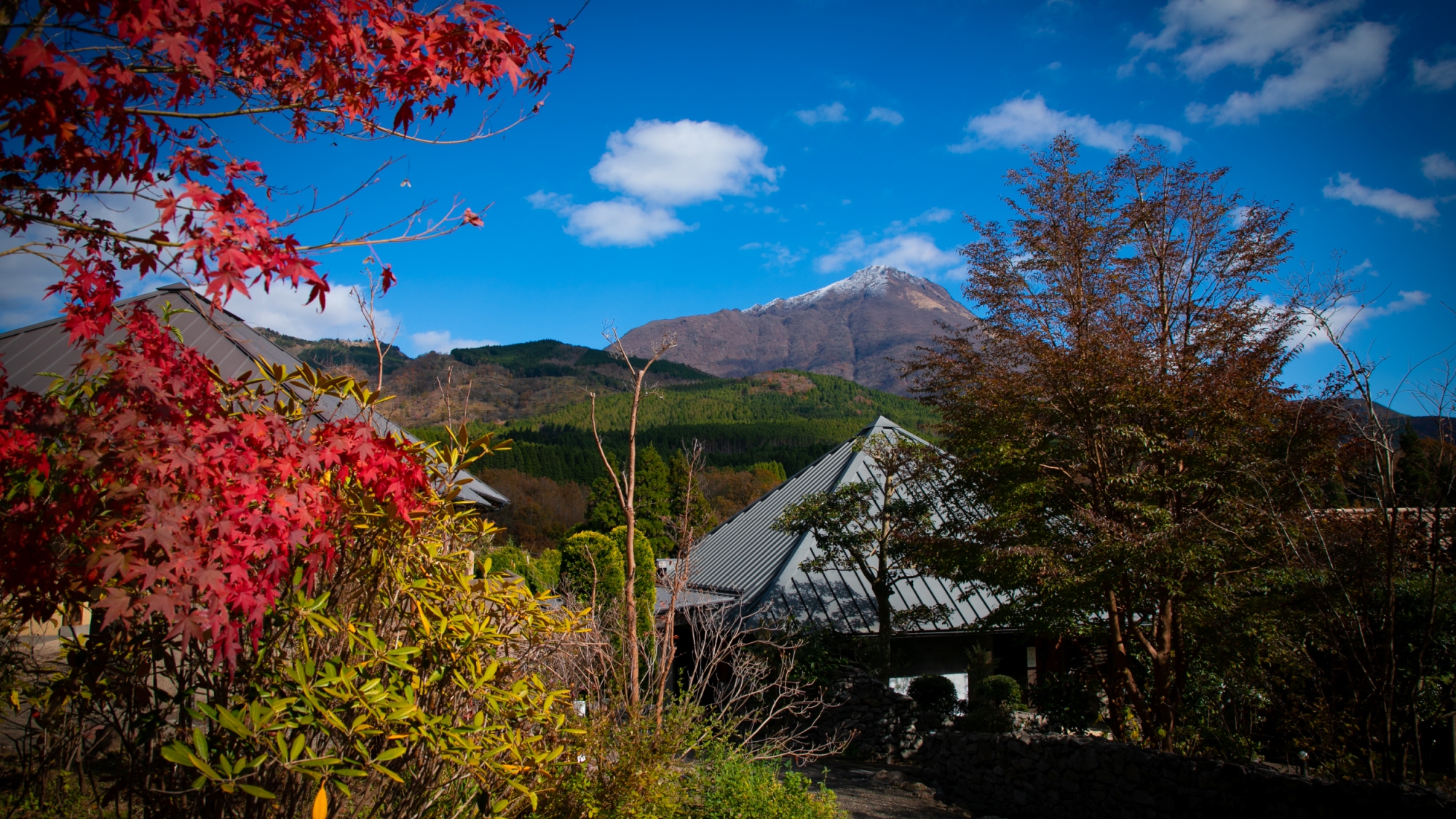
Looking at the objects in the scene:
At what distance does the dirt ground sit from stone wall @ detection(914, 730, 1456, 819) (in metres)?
0.33

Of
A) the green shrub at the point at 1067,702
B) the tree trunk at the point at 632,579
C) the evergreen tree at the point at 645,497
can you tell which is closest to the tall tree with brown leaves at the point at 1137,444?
the green shrub at the point at 1067,702

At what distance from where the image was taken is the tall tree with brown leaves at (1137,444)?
7.48m

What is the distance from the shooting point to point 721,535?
16.8 m

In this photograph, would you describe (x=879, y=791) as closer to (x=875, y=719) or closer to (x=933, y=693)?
(x=875, y=719)

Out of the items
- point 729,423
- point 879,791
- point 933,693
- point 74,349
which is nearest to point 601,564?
point 933,693

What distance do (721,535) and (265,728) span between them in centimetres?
1474

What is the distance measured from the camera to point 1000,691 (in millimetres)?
10078

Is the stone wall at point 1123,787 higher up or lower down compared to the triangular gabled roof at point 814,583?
lower down

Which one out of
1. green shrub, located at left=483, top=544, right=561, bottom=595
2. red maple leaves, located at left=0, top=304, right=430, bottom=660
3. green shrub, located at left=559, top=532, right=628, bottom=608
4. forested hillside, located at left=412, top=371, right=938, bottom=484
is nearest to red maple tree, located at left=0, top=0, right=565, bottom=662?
red maple leaves, located at left=0, top=304, right=430, bottom=660

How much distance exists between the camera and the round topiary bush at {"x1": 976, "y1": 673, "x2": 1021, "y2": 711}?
995 centimetres

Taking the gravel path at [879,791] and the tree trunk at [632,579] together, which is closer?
the tree trunk at [632,579]

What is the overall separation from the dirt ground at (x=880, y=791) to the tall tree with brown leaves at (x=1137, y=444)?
2352mm

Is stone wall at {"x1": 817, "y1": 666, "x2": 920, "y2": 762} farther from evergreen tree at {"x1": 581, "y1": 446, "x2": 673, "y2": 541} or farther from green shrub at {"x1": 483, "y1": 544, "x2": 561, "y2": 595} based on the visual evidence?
evergreen tree at {"x1": 581, "y1": 446, "x2": 673, "y2": 541}

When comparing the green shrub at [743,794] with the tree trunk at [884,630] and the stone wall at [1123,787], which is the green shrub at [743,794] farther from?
the tree trunk at [884,630]
